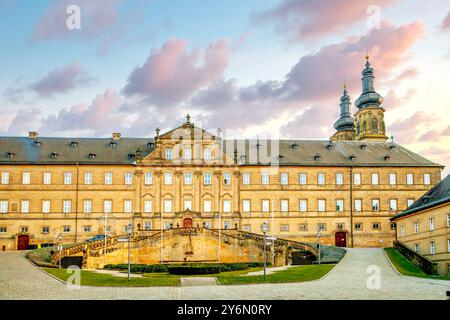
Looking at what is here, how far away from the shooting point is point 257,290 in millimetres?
29859

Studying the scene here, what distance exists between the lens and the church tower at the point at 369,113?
99.8m

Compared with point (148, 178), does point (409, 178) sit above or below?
above

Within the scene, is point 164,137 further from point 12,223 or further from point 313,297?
point 313,297

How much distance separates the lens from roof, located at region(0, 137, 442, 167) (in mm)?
70000

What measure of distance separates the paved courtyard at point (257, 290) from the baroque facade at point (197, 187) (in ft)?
94.2

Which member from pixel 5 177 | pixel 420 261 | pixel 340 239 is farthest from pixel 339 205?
pixel 5 177

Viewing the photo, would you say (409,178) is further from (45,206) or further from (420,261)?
(45,206)

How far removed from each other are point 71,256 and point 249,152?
2759cm

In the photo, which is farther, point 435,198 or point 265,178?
point 265,178

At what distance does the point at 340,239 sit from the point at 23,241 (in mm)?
37446

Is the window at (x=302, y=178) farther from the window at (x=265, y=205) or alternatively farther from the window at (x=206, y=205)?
the window at (x=206, y=205)

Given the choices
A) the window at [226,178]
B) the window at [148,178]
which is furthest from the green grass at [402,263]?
the window at [148,178]

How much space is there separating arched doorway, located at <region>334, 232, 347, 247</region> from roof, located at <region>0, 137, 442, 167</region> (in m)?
8.71

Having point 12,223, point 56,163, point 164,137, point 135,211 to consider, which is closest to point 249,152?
point 164,137
